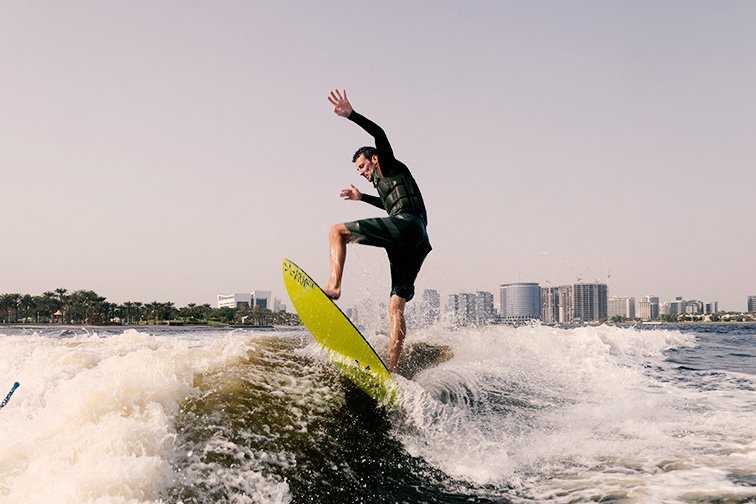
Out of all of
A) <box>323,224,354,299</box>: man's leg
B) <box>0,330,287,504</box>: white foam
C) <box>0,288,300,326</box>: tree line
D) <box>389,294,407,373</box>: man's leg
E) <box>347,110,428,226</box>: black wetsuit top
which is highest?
<box>347,110,428,226</box>: black wetsuit top

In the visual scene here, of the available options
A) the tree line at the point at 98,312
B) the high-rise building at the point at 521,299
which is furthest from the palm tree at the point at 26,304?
the high-rise building at the point at 521,299

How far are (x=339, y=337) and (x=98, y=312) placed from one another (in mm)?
118959

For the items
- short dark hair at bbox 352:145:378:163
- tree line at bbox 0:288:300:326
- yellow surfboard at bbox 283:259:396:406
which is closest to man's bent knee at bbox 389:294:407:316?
yellow surfboard at bbox 283:259:396:406

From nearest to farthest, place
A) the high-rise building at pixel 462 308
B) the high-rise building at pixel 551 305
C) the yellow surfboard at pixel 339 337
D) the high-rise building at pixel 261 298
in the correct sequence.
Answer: the yellow surfboard at pixel 339 337 < the high-rise building at pixel 462 308 < the high-rise building at pixel 551 305 < the high-rise building at pixel 261 298

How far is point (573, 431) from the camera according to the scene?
5.92 meters

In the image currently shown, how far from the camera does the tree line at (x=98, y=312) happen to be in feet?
347

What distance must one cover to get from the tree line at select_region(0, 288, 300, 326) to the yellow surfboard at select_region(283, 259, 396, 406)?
9947 centimetres

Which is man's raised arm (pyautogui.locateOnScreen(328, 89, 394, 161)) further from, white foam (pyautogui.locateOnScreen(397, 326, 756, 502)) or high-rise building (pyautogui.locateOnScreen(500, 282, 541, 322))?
high-rise building (pyautogui.locateOnScreen(500, 282, 541, 322))

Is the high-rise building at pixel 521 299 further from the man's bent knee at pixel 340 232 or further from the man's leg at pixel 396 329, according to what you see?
the man's bent knee at pixel 340 232

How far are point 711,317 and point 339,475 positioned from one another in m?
215

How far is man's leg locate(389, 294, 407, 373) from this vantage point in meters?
6.03

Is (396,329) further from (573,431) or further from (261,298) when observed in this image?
(261,298)

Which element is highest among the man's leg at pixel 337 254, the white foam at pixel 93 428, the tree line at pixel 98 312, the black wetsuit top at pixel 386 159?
the black wetsuit top at pixel 386 159

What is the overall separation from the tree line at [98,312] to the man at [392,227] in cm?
9934
